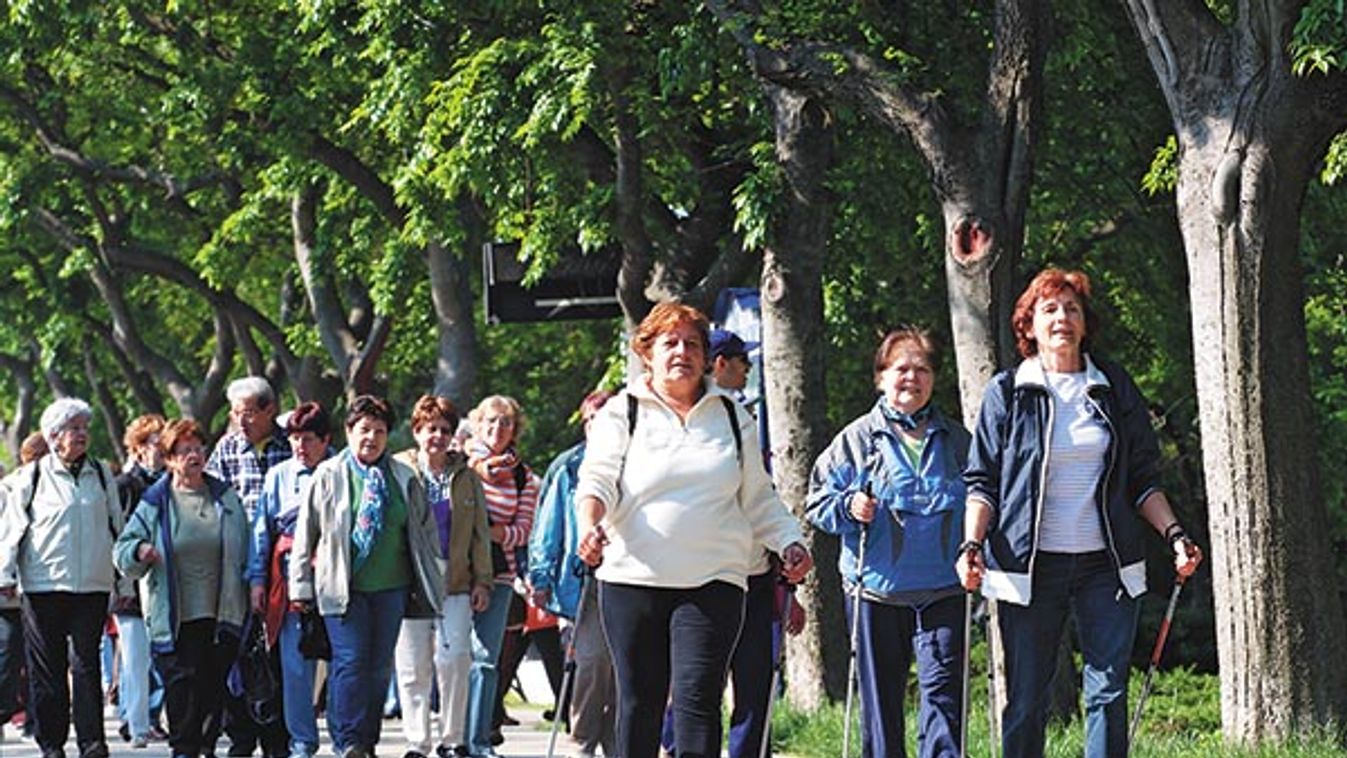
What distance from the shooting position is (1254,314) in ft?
42.3

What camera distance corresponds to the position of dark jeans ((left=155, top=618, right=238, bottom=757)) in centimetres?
1434

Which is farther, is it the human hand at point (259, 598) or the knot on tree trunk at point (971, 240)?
the knot on tree trunk at point (971, 240)

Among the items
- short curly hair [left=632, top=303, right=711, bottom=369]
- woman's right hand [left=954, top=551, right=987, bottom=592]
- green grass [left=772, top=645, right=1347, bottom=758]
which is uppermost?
short curly hair [left=632, top=303, right=711, bottom=369]

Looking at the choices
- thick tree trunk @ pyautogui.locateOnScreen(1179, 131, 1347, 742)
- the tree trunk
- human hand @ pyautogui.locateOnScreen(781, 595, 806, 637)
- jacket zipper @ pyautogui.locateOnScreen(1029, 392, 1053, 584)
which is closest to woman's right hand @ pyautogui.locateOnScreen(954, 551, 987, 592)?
jacket zipper @ pyautogui.locateOnScreen(1029, 392, 1053, 584)

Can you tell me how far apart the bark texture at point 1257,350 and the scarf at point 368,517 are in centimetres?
376

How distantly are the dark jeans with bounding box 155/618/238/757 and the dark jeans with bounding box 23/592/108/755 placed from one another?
44 centimetres

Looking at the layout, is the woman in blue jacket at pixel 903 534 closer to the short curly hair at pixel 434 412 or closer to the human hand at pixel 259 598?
the short curly hair at pixel 434 412

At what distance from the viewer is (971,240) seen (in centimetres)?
1464

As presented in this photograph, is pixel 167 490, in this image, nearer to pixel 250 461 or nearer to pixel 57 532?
pixel 57 532

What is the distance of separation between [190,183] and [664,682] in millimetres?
24334

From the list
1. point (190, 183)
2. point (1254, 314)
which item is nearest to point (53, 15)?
point (190, 183)

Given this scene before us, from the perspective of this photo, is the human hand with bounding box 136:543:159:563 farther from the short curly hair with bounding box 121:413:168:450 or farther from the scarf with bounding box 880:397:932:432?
the scarf with bounding box 880:397:932:432

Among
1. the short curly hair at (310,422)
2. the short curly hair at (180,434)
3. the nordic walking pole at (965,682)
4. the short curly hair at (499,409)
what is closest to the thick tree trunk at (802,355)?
the short curly hair at (499,409)

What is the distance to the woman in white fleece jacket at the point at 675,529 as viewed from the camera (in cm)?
952
